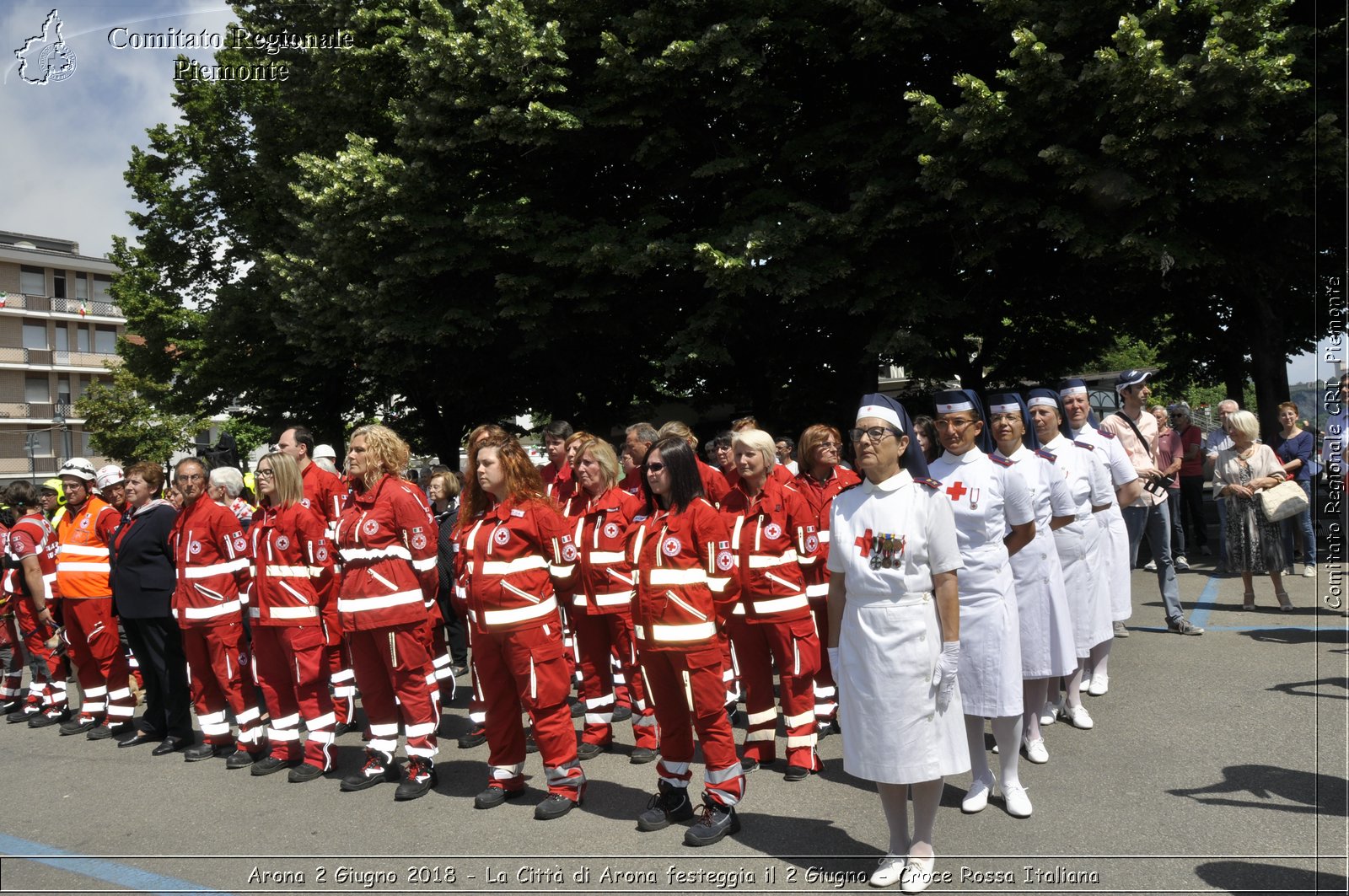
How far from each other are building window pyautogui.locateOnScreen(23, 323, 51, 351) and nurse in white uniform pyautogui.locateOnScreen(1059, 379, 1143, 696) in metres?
69.3

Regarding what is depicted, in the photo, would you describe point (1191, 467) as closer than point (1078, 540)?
No

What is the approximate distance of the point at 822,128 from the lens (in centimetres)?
1558

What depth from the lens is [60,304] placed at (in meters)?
62.6

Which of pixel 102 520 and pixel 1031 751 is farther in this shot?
pixel 102 520

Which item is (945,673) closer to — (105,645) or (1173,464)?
(105,645)

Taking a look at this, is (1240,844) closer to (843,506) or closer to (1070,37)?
(843,506)

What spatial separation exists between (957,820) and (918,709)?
1269mm

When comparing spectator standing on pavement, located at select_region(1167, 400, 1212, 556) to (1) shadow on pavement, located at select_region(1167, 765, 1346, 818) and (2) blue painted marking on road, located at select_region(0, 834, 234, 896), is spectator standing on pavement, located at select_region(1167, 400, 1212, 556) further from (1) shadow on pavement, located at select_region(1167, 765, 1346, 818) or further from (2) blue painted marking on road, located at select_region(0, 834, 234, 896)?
(2) blue painted marking on road, located at select_region(0, 834, 234, 896)

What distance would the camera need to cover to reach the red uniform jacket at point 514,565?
5.64 m

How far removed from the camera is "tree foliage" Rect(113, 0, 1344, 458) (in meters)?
12.8

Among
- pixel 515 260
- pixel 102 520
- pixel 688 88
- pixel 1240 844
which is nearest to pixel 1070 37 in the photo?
pixel 688 88

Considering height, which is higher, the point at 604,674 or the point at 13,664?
the point at 604,674

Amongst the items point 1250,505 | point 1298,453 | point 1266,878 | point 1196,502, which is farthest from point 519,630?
point 1196,502

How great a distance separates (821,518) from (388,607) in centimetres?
290
